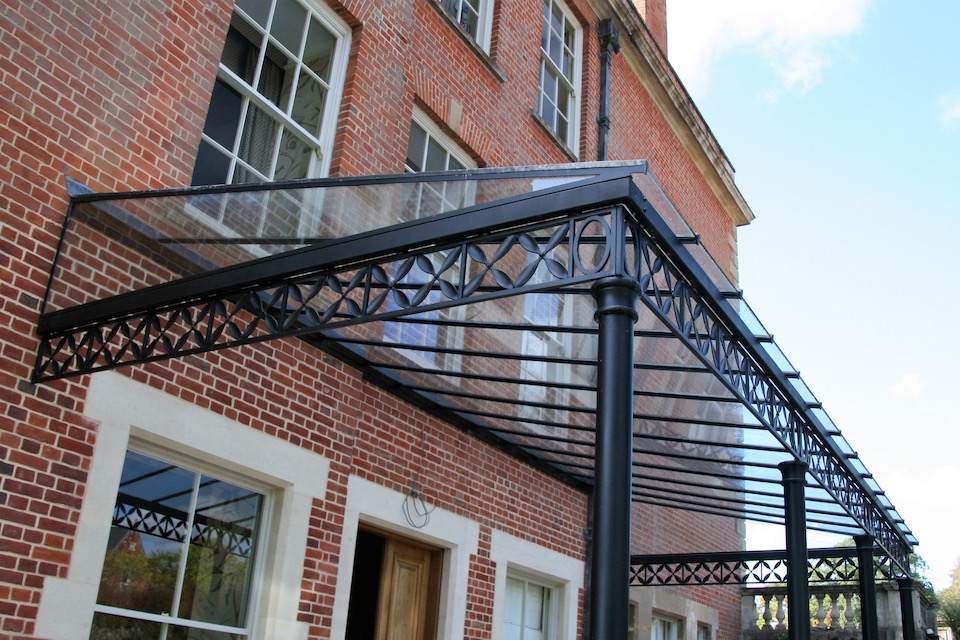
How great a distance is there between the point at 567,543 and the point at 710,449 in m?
2.17

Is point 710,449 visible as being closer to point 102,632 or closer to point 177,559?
point 177,559

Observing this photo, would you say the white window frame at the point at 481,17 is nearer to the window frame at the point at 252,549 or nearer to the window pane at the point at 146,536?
the window frame at the point at 252,549

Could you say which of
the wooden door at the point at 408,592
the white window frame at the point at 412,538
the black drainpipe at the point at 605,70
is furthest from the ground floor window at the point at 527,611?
the black drainpipe at the point at 605,70

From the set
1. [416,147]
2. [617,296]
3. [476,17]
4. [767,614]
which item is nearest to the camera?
→ [617,296]

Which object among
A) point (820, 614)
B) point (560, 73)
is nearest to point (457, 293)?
point (560, 73)

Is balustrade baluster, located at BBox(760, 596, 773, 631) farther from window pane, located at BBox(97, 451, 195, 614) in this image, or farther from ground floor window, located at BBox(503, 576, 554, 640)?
window pane, located at BBox(97, 451, 195, 614)

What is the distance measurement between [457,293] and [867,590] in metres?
7.05

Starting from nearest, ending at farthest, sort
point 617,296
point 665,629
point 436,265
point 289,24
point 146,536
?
point 617,296
point 146,536
point 436,265
point 289,24
point 665,629

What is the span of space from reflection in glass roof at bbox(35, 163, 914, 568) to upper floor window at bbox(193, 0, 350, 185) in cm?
112

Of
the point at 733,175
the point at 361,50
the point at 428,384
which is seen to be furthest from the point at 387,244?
the point at 733,175

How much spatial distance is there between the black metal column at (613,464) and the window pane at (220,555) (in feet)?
10.4

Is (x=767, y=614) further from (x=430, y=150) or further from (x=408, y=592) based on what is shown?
(x=430, y=150)

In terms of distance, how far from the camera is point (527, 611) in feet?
29.3

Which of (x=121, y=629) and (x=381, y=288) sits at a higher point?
(x=381, y=288)
